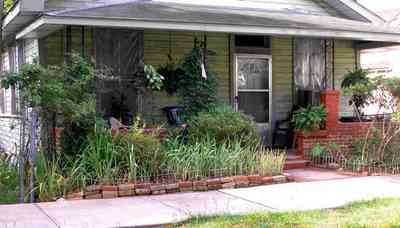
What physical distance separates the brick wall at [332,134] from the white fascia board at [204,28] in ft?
4.46

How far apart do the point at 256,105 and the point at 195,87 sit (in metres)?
2.71

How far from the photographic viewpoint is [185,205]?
27.0ft

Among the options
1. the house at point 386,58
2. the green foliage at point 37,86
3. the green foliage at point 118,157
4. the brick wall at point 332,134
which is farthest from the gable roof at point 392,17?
the green foliage at point 37,86

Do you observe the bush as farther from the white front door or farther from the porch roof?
the white front door

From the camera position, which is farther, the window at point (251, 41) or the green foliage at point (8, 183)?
the window at point (251, 41)

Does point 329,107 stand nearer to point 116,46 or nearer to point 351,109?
point 351,109

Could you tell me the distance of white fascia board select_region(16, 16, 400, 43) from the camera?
389 inches

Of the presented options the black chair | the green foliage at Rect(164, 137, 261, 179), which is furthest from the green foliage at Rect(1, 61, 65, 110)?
the black chair

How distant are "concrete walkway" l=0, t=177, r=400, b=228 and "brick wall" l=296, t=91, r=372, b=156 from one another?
2.32m

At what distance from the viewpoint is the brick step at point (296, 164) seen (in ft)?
38.6

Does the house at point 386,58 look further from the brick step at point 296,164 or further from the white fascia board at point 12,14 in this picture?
the white fascia board at point 12,14

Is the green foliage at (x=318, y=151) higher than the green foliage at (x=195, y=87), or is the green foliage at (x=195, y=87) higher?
the green foliage at (x=195, y=87)

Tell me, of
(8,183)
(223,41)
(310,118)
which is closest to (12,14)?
(8,183)

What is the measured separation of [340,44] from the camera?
49.3 ft
